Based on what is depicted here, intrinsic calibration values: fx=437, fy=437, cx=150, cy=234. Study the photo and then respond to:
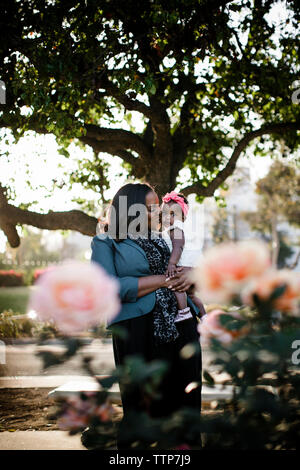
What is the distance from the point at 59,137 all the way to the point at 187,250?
2919 millimetres

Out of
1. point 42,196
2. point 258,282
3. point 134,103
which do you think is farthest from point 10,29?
point 258,282

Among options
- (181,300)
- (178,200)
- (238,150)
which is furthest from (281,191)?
(181,300)

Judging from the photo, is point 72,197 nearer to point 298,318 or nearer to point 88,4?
point 88,4

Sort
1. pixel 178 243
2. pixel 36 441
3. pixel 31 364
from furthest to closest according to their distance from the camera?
1. pixel 31 364
2. pixel 36 441
3. pixel 178 243

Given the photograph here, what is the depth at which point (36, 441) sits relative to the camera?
3.99 metres

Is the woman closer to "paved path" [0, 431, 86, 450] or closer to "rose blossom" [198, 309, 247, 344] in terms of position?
"rose blossom" [198, 309, 247, 344]

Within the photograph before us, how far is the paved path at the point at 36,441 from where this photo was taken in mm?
3766

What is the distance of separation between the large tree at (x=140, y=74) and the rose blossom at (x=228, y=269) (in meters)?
4.04

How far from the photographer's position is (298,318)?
1.05 m

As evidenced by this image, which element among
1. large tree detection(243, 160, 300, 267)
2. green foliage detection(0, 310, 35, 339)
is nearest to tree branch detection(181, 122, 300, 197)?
green foliage detection(0, 310, 35, 339)

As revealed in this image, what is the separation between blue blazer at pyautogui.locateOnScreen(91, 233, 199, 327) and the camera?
7.48 ft

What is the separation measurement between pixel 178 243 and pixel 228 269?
8.41 ft

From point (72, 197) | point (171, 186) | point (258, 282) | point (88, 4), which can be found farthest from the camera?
point (72, 197)

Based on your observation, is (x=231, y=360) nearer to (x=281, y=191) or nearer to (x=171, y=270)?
(x=171, y=270)
